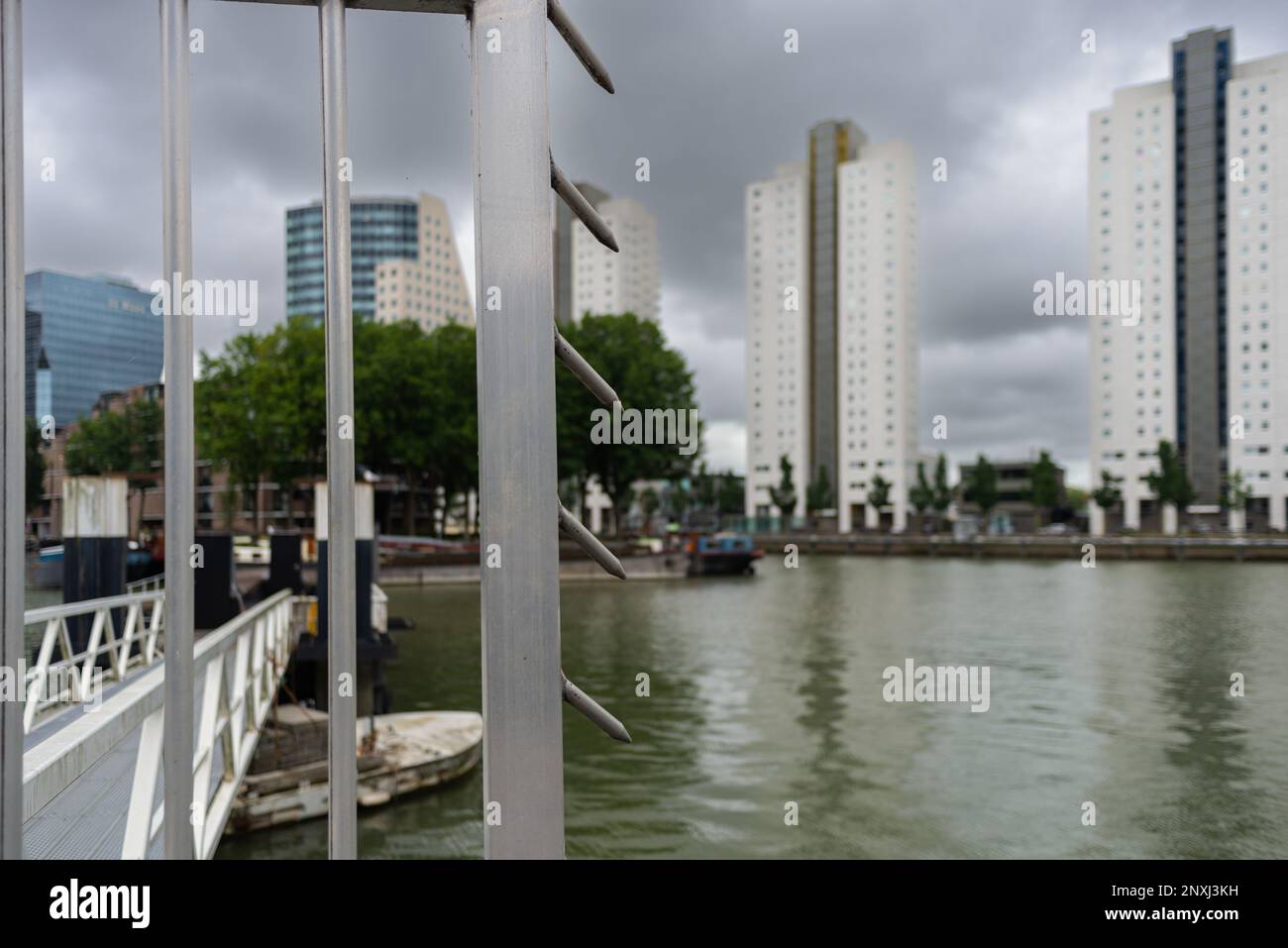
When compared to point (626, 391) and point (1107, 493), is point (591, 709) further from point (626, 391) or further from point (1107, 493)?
point (1107, 493)

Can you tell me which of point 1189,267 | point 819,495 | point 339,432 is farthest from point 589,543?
point 1189,267

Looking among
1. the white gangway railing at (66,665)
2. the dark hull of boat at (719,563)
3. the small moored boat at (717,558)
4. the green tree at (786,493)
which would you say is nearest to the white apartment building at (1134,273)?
the green tree at (786,493)

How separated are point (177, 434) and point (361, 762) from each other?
9692 mm

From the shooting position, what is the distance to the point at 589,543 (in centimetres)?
140

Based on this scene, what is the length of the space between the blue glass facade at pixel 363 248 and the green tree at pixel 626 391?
33.7 meters

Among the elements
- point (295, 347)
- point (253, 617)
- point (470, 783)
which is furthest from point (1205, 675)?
point (295, 347)

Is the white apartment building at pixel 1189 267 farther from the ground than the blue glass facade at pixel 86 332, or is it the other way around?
the white apartment building at pixel 1189 267

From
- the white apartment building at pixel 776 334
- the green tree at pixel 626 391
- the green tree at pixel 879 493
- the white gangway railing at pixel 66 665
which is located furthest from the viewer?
the white apartment building at pixel 776 334

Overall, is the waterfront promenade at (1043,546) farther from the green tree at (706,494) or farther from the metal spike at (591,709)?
the metal spike at (591,709)

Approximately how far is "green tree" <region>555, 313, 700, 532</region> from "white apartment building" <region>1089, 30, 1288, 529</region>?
49961mm

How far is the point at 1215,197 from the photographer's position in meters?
89.6

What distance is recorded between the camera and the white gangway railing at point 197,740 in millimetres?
2391

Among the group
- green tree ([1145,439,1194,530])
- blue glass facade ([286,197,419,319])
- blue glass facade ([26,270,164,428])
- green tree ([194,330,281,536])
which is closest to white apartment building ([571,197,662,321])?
blue glass facade ([286,197,419,319])
